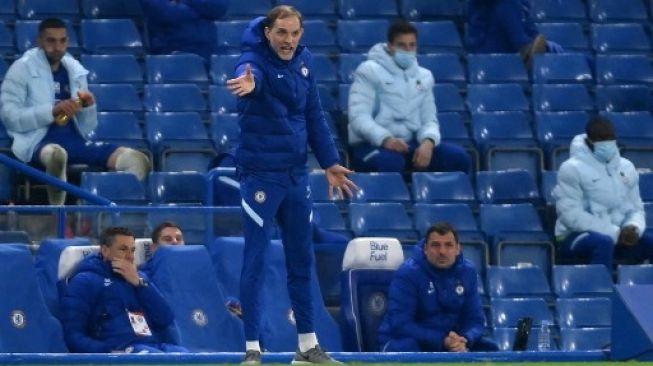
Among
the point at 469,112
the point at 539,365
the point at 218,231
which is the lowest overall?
the point at 539,365

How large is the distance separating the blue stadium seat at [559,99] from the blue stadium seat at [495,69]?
265 mm

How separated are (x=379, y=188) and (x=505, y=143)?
1.36 m

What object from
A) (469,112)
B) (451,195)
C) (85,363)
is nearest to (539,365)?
(85,363)

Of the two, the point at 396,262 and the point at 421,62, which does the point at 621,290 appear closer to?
the point at 396,262

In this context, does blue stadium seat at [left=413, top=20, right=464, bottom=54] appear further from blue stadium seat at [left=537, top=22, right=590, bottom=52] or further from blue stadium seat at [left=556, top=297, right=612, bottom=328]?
blue stadium seat at [left=556, top=297, right=612, bottom=328]

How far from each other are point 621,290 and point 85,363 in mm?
3000

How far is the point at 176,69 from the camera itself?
53.0 ft

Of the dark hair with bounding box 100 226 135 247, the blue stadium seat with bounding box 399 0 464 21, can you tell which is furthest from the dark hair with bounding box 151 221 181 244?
the blue stadium seat with bounding box 399 0 464 21

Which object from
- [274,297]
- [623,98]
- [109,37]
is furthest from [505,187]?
[109,37]

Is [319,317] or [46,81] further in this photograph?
[46,81]

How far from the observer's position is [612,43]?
17484mm

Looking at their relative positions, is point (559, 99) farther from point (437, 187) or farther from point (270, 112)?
point (270, 112)

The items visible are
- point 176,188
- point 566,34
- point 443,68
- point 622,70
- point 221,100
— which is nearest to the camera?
point 176,188

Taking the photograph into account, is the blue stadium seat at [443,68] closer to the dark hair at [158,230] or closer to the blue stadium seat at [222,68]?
the blue stadium seat at [222,68]
